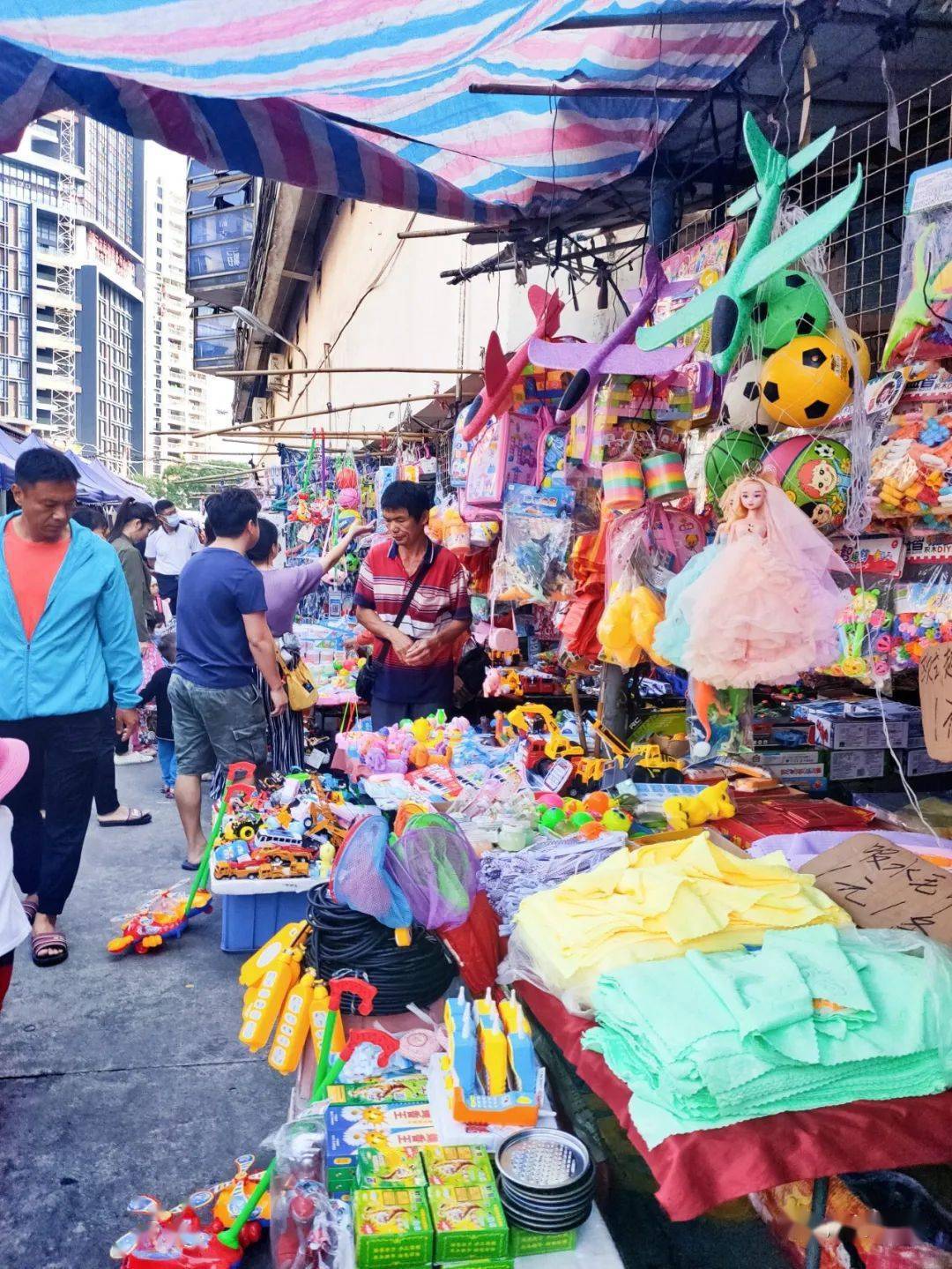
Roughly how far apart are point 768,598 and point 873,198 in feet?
6.06

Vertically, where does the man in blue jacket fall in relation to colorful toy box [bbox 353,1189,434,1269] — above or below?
above

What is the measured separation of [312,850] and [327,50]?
104 inches

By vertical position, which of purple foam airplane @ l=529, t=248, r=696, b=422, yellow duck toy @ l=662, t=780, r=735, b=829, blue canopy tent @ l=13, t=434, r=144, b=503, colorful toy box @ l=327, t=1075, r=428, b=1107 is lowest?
colorful toy box @ l=327, t=1075, r=428, b=1107

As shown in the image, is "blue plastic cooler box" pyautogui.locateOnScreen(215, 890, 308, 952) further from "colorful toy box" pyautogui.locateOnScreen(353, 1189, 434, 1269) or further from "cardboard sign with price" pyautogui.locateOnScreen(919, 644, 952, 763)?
"cardboard sign with price" pyautogui.locateOnScreen(919, 644, 952, 763)

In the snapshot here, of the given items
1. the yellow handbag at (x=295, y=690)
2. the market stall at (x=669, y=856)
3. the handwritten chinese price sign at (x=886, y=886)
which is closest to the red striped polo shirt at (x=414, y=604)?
the yellow handbag at (x=295, y=690)

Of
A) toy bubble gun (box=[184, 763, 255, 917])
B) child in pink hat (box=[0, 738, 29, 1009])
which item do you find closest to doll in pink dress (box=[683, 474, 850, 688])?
child in pink hat (box=[0, 738, 29, 1009])

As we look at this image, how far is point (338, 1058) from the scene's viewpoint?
2043 mm

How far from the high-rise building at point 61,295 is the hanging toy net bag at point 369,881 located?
7669cm

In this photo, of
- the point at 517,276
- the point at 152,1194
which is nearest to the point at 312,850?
the point at 152,1194

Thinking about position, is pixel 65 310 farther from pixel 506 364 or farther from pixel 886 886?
pixel 886 886

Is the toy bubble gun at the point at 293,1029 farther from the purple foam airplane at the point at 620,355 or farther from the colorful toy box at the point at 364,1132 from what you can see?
the purple foam airplane at the point at 620,355

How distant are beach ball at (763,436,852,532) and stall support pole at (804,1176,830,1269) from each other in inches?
63.0

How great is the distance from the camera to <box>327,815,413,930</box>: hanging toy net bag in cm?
214

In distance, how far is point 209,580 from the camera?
171 inches
